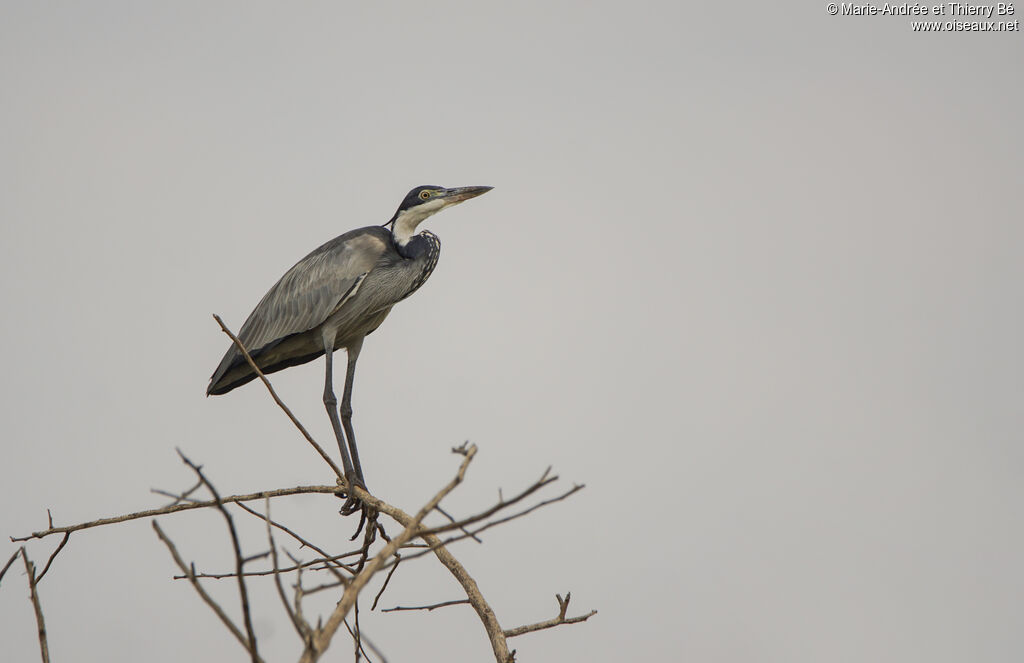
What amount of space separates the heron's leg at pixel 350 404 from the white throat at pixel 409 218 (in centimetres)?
77

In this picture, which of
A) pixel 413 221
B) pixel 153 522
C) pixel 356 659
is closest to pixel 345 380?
pixel 413 221

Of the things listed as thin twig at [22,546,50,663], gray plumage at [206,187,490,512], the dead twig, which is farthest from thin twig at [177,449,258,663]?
gray plumage at [206,187,490,512]

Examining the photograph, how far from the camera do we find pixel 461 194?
22.4ft

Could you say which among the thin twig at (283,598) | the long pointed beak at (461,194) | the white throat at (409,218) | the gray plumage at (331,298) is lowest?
the thin twig at (283,598)

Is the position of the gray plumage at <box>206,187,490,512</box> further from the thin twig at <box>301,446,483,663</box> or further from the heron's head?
the thin twig at <box>301,446,483,663</box>

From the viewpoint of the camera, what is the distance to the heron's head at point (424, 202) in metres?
6.80

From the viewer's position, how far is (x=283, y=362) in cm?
704

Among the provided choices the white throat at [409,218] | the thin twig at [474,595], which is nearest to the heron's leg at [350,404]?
the white throat at [409,218]

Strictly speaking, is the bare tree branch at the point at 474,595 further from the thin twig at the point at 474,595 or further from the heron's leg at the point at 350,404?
the heron's leg at the point at 350,404

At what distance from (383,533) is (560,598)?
140 cm

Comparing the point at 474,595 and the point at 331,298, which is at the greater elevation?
the point at 331,298

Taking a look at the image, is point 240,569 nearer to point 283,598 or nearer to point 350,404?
point 283,598

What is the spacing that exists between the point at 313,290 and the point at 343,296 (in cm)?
25

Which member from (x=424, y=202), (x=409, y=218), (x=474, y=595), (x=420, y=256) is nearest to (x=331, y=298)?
(x=420, y=256)
